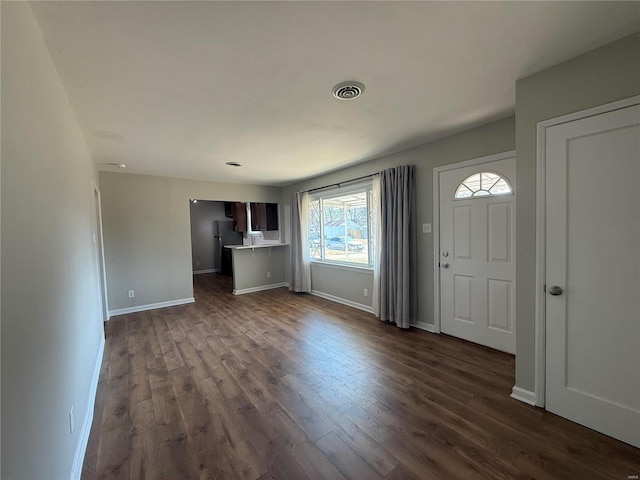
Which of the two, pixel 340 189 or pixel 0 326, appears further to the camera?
pixel 340 189

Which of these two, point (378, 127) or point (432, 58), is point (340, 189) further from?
point (432, 58)

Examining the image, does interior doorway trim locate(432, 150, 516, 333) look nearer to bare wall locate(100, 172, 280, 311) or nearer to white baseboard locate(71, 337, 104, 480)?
white baseboard locate(71, 337, 104, 480)

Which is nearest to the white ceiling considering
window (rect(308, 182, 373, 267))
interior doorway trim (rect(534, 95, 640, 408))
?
interior doorway trim (rect(534, 95, 640, 408))

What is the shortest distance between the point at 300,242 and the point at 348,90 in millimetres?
3775

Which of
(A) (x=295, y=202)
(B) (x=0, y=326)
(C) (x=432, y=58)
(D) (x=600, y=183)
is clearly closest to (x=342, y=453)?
(B) (x=0, y=326)

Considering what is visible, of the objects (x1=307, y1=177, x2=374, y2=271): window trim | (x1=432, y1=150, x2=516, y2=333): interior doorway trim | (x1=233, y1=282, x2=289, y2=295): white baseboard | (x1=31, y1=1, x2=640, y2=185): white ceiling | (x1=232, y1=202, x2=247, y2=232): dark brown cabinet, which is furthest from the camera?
(x1=232, y1=202, x2=247, y2=232): dark brown cabinet

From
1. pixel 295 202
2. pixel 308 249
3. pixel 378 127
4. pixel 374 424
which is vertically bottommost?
pixel 374 424

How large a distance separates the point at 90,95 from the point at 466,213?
3.53 meters

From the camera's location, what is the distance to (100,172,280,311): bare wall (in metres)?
4.32

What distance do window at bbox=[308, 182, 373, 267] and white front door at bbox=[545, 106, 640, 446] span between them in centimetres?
254

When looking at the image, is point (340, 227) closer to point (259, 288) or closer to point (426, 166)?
point (426, 166)

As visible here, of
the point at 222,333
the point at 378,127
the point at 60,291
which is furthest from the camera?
the point at 222,333

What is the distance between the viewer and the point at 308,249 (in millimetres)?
5492

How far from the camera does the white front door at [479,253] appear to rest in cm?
273
